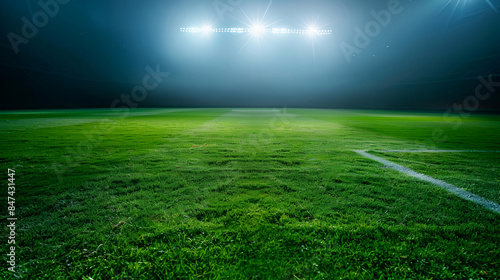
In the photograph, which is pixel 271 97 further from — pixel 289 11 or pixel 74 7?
pixel 74 7

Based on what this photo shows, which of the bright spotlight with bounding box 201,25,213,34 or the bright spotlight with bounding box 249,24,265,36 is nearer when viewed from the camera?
the bright spotlight with bounding box 249,24,265,36

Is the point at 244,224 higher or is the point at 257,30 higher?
the point at 257,30

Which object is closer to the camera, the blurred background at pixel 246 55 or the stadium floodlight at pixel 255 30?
the blurred background at pixel 246 55

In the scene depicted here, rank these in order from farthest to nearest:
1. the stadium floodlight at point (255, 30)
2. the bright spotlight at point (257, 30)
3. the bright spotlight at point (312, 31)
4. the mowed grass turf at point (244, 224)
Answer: the stadium floodlight at point (255, 30)
the bright spotlight at point (257, 30)
the bright spotlight at point (312, 31)
the mowed grass turf at point (244, 224)

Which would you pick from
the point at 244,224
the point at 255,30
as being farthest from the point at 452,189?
the point at 255,30

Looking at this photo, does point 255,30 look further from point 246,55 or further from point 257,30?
point 246,55

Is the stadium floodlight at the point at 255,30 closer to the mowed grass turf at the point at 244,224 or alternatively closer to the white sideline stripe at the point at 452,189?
the white sideline stripe at the point at 452,189

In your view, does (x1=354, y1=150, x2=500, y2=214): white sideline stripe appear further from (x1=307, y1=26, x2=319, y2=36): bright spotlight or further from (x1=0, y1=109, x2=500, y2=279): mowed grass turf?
(x1=307, y1=26, x2=319, y2=36): bright spotlight

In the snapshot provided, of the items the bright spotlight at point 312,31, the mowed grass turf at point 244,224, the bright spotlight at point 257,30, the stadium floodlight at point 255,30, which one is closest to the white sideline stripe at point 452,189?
the mowed grass turf at point 244,224

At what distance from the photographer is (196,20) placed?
2486 centimetres

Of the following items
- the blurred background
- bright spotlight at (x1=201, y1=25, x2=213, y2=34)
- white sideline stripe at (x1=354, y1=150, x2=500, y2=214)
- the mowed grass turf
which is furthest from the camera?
bright spotlight at (x1=201, y1=25, x2=213, y2=34)

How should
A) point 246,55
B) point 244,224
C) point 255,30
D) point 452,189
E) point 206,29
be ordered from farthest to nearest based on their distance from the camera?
point 246,55 < point 206,29 < point 255,30 < point 452,189 < point 244,224

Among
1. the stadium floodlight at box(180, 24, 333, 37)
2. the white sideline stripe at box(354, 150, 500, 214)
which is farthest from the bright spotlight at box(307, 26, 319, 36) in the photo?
the white sideline stripe at box(354, 150, 500, 214)

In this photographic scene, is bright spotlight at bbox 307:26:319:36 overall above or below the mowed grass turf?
above
